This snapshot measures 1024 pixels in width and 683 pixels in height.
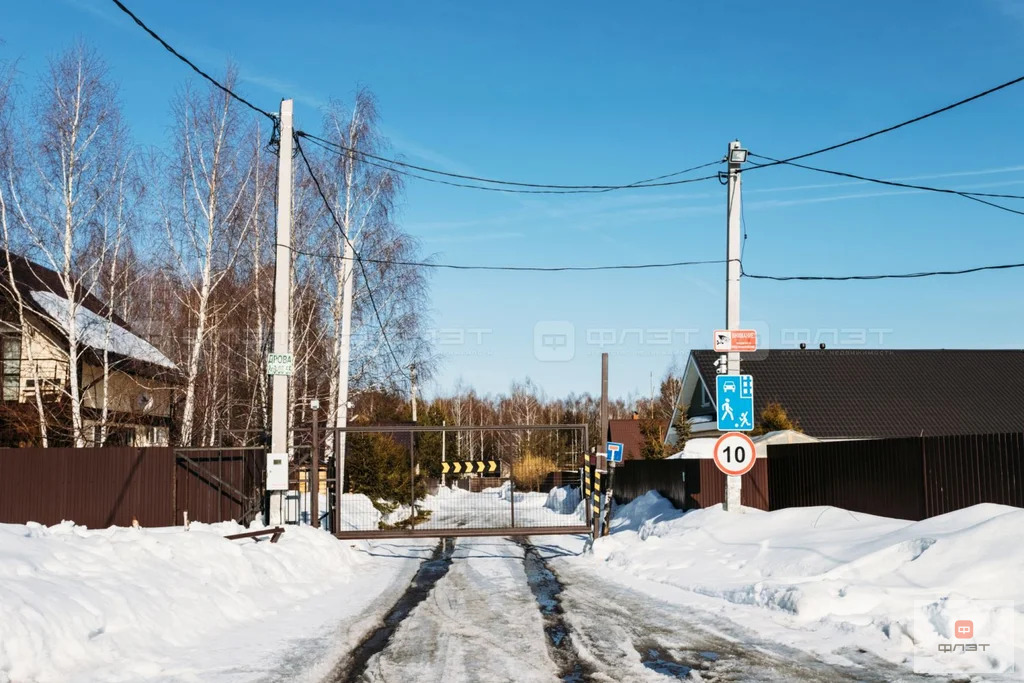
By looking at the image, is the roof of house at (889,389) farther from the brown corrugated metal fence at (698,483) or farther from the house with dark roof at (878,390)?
the brown corrugated metal fence at (698,483)

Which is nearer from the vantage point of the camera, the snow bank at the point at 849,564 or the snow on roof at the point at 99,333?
the snow bank at the point at 849,564

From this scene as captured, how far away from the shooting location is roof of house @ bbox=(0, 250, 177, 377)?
79.9 feet

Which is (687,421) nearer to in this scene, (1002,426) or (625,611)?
(1002,426)

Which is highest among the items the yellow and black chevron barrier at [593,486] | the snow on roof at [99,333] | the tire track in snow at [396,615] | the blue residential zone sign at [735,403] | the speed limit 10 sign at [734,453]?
the snow on roof at [99,333]

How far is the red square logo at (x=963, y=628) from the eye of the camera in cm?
831

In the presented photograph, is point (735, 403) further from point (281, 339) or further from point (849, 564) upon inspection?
point (281, 339)

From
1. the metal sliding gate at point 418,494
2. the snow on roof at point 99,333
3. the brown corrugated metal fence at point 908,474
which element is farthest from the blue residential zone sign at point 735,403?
the snow on roof at point 99,333

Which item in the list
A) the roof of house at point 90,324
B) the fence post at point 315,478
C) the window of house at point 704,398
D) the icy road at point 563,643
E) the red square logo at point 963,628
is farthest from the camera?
the window of house at point 704,398

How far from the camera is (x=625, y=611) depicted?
1127 cm

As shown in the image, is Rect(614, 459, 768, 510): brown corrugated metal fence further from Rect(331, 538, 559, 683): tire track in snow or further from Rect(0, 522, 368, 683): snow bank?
Rect(0, 522, 368, 683): snow bank

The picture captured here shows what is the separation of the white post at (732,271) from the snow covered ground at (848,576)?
1.01 meters

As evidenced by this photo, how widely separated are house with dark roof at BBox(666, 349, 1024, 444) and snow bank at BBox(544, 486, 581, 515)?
219 inches

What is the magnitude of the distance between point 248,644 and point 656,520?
15.3 metres

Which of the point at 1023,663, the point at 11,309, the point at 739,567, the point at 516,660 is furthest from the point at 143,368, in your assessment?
the point at 1023,663
